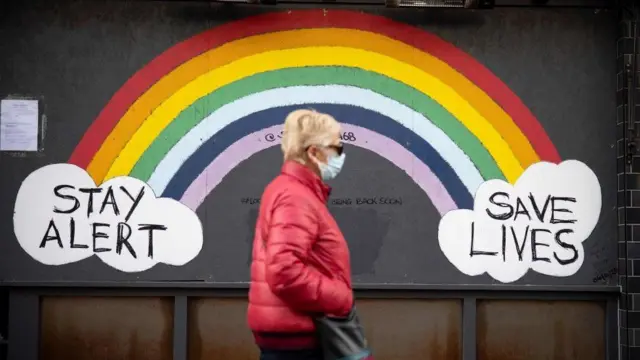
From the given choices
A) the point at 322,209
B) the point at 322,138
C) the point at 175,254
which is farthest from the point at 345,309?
the point at 175,254

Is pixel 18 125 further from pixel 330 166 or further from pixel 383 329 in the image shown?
pixel 330 166

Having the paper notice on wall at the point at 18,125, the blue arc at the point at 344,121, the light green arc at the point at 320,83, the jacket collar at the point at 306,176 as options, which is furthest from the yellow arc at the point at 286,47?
the jacket collar at the point at 306,176

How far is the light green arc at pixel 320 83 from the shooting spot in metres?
6.19

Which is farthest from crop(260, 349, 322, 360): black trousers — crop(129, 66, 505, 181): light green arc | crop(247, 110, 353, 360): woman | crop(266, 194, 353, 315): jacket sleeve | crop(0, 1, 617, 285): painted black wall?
crop(129, 66, 505, 181): light green arc

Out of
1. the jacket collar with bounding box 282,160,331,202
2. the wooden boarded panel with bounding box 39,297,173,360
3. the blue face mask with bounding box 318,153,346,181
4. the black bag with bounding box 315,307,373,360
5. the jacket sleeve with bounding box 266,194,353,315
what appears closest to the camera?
the jacket sleeve with bounding box 266,194,353,315

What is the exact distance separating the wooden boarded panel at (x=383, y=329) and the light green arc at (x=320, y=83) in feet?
3.60

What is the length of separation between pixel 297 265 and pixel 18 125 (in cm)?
390

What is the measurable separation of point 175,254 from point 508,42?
3048 millimetres

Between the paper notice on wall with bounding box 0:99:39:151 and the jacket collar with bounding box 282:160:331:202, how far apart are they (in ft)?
11.5

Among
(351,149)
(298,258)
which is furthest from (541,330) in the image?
(298,258)

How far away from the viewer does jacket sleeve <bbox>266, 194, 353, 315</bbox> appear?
307 centimetres

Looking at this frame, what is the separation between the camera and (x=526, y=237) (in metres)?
6.21

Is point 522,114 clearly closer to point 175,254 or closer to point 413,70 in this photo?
point 413,70

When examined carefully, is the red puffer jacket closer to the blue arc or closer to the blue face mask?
the blue face mask
